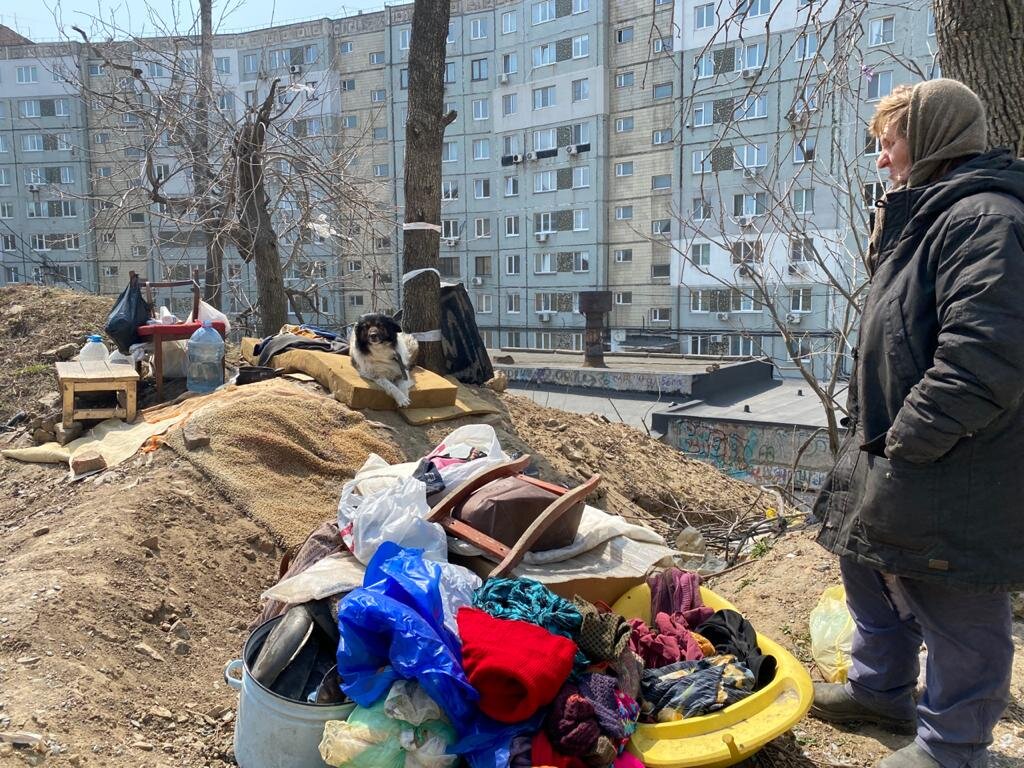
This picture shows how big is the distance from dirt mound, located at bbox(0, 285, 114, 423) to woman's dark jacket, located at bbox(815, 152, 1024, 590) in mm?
7014

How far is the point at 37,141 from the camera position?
41312 mm

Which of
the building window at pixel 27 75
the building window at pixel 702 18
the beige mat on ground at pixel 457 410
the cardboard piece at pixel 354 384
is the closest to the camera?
the cardboard piece at pixel 354 384

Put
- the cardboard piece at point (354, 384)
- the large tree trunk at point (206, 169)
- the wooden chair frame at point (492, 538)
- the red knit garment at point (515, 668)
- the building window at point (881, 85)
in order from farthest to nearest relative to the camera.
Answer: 1. the building window at point (881, 85)
2. the large tree trunk at point (206, 169)
3. the cardboard piece at point (354, 384)
4. the wooden chair frame at point (492, 538)
5. the red knit garment at point (515, 668)

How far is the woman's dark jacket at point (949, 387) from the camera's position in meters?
2.01

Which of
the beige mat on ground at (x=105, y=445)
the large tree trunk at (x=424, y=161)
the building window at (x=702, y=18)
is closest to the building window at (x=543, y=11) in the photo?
the building window at (x=702, y=18)

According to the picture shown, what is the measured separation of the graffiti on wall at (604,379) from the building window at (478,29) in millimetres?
23549

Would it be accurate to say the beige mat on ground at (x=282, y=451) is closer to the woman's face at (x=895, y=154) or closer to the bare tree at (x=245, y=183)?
the woman's face at (x=895, y=154)

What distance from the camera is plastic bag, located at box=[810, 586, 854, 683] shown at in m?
3.04

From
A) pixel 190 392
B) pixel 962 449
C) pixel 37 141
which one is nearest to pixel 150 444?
pixel 190 392

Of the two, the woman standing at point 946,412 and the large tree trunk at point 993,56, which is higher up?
the large tree trunk at point 993,56

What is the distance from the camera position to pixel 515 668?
7.39ft

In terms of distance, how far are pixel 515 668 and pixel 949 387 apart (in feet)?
4.58

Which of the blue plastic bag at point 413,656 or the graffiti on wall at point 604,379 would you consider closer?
the blue plastic bag at point 413,656

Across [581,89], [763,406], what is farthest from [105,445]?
[581,89]
